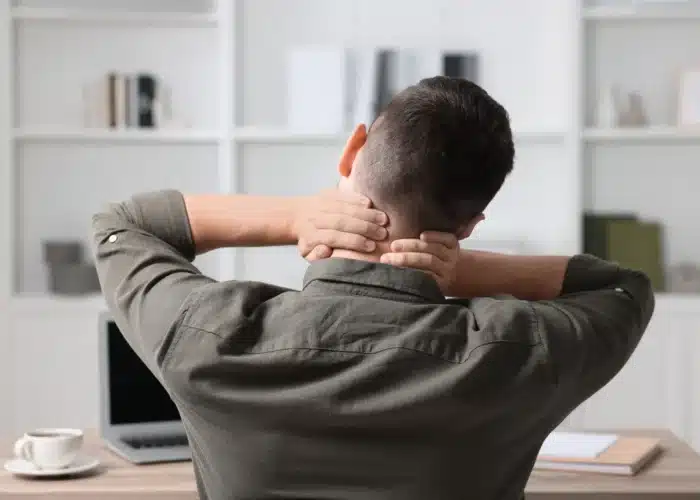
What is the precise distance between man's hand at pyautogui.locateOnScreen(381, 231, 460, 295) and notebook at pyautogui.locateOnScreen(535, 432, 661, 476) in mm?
839

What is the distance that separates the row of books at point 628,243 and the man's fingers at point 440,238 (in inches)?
117

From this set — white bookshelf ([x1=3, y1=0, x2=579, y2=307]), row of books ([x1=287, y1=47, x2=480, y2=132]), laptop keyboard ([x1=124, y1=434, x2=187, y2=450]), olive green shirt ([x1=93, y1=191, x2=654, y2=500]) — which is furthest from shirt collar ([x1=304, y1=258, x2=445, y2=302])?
white bookshelf ([x1=3, y1=0, x2=579, y2=307])

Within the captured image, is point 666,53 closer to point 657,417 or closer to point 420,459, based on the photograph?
point 657,417

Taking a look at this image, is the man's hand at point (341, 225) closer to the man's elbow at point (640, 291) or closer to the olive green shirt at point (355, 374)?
the olive green shirt at point (355, 374)

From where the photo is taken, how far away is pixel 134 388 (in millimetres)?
2189

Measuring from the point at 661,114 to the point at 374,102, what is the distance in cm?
116

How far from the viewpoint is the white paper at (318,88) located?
403cm

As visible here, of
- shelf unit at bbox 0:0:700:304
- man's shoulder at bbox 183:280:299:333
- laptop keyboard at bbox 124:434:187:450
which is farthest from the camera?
shelf unit at bbox 0:0:700:304

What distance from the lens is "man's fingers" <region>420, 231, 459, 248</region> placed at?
1.17m

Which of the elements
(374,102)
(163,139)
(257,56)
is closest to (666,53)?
(374,102)

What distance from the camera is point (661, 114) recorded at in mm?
4219

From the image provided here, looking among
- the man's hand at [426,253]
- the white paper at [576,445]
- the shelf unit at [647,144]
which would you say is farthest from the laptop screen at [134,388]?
the shelf unit at [647,144]

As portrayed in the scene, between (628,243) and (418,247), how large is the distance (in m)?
3.06

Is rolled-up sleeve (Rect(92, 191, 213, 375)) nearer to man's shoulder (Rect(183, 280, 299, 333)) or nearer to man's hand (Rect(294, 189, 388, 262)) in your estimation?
man's shoulder (Rect(183, 280, 299, 333))
